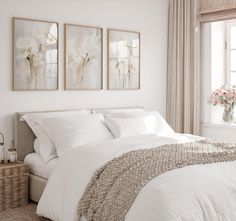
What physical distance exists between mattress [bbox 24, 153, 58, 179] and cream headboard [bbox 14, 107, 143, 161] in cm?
8

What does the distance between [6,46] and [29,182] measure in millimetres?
1338

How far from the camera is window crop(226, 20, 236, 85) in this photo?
220 inches

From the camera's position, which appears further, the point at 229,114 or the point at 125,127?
the point at 229,114

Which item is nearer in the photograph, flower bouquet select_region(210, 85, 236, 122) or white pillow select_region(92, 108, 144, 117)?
white pillow select_region(92, 108, 144, 117)

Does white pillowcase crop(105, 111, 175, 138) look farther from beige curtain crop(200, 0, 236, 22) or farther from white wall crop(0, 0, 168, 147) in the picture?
beige curtain crop(200, 0, 236, 22)

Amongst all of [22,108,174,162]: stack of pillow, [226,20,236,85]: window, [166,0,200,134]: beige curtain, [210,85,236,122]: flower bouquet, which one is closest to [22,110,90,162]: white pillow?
[22,108,174,162]: stack of pillow

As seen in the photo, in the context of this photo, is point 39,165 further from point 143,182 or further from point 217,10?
point 217,10

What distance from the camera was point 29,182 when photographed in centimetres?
414

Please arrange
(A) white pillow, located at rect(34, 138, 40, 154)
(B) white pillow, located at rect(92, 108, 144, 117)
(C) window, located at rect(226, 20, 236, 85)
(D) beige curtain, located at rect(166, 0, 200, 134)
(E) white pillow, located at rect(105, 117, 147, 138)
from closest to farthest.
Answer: (A) white pillow, located at rect(34, 138, 40, 154)
(E) white pillow, located at rect(105, 117, 147, 138)
(B) white pillow, located at rect(92, 108, 144, 117)
(D) beige curtain, located at rect(166, 0, 200, 134)
(C) window, located at rect(226, 20, 236, 85)

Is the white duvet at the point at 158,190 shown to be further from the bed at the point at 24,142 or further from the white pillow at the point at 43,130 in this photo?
the bed at the point at 24,142

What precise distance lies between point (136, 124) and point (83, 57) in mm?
988

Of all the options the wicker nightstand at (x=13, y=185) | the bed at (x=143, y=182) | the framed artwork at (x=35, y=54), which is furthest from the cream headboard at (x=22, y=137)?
the bed at (x=143, y=182)

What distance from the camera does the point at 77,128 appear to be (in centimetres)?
411

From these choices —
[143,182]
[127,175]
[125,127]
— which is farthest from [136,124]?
[143,182]
